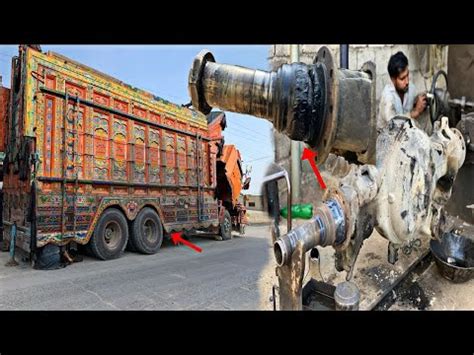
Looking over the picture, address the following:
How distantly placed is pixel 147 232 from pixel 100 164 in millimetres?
1266

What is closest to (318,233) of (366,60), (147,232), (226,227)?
(366,60)

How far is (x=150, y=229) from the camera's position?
478cm

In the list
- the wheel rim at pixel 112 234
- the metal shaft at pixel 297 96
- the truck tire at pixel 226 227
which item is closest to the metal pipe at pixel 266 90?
the metal shaft at pixel 297 96

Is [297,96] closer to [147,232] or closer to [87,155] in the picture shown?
[87,155]

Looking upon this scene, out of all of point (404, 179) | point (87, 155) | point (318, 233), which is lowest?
point (318, 233)

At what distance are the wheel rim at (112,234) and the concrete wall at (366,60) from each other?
2650 millimetres

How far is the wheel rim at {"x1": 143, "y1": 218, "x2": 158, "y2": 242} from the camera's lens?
4.68 meters

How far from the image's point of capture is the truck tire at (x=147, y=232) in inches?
174

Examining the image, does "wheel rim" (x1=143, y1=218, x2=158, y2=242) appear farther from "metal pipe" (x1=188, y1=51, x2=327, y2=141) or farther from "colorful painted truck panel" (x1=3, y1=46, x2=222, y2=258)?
"metal pipe" (x1=188, y1=51, x2=327, y2=141)

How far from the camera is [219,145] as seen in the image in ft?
18.8

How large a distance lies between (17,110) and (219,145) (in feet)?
10.2

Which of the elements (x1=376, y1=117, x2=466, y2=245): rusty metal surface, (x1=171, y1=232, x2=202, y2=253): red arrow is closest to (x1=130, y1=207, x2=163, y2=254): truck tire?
(x1=171, y1=232, x2=202, y2=253): red arrow

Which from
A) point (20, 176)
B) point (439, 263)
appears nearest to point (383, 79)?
point (439, 263)

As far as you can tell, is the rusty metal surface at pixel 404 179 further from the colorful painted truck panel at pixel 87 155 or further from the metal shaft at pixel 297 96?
the colorful painted truck panel at pixel 87 155
